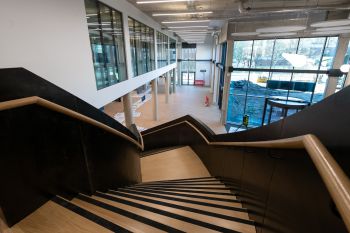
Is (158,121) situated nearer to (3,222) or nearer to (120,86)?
(120,86)

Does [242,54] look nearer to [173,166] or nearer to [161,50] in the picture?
[161,50]

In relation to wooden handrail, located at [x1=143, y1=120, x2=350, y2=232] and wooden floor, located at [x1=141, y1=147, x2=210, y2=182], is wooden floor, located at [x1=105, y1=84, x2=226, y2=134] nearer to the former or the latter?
wooden floor, located at [x1=141, y1=147, x2=210, y2=182]

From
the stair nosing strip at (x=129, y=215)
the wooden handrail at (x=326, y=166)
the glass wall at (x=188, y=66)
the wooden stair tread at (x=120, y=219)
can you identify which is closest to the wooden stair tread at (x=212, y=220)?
the stair nosing strip at (x=129, y=215)

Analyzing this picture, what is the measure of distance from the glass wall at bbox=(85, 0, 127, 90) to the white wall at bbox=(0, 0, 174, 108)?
0.44 meters

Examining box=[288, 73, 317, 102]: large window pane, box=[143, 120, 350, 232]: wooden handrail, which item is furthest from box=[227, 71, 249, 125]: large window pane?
box=[143, 120, 350, 232]: wooden handrail

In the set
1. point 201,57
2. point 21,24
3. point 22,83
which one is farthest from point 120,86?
point 201,57

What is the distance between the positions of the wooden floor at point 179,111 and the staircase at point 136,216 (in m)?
9.13

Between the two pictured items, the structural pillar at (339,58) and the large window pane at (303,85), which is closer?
the structural pillar at (339,58)

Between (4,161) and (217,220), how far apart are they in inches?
67.5

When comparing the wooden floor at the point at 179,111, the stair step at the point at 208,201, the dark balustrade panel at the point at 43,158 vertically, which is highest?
the dark balustrade panel at the point at 43,158

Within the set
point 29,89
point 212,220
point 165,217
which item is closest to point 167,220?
point 165,217

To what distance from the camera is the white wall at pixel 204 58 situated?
79.1 ft

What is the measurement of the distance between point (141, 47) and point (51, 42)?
6.13 m

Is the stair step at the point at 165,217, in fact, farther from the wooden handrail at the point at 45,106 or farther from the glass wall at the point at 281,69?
the glass wall at the point at 281,69
